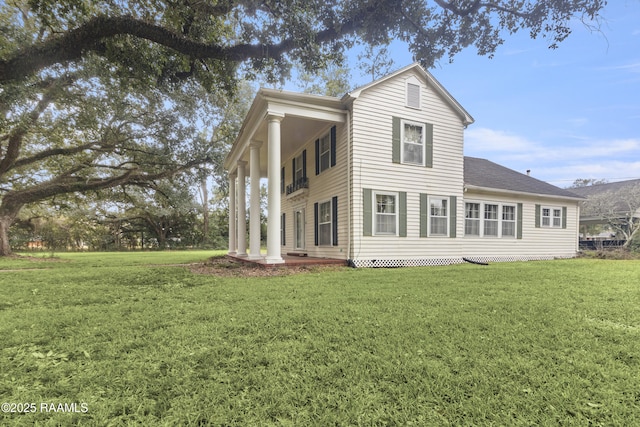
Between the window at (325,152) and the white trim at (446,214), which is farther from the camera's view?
the window at (325,152)

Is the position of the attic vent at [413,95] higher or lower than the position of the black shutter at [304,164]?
higher

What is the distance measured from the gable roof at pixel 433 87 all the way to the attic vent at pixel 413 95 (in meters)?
0.48

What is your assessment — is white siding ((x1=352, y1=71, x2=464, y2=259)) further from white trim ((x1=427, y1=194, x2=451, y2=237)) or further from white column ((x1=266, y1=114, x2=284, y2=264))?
white column ((x1=266, y1=114, x2=284, y2=264))

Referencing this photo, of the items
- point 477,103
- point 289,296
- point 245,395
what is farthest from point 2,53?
point 477,103

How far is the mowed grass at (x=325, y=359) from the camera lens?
1.80 metres

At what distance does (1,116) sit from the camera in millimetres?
8664

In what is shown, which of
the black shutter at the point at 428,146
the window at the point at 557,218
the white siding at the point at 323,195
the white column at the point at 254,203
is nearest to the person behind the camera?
the white siding at the point at 323,195

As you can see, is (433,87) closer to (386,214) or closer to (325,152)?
(325,152)

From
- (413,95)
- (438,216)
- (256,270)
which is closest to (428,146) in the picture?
(413,95)

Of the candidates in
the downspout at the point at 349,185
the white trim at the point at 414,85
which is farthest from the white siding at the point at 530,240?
the downspout at the point at 349,185

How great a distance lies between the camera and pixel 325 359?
2.47m

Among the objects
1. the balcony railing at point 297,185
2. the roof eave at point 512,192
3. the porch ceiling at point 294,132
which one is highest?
the porch ceiling at point 294,132

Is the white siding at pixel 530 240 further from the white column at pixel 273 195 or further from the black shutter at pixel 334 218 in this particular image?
the white column at pixel 273 195

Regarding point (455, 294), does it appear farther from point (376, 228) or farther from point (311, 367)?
point (376, 228)
